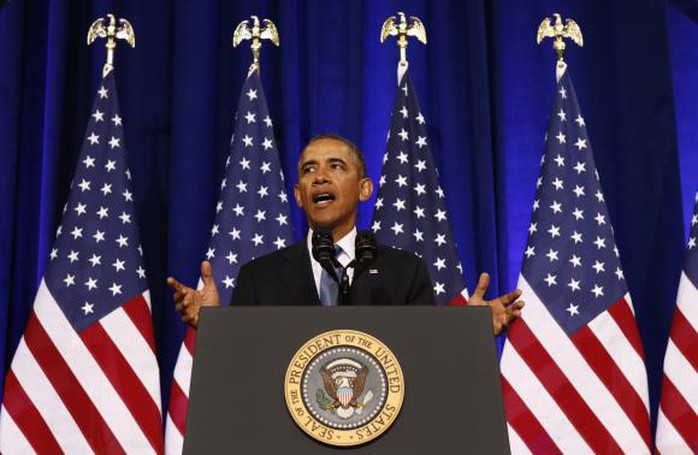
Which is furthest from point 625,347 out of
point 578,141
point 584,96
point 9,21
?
point 9,21

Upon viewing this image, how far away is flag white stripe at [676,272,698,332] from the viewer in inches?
148

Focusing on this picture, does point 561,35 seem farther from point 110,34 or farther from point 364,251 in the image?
point 364,251

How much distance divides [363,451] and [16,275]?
136 inches

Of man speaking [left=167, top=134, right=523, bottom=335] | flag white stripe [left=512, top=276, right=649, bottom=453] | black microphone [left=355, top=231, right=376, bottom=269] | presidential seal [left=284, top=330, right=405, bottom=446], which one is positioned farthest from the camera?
flag white stripe [left=512, top=276, right=649, bottom=453]

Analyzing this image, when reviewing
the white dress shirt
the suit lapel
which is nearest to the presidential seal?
the suit lapel

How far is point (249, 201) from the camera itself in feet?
13.5

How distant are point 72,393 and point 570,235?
239 centimetres

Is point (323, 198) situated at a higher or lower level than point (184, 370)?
higher

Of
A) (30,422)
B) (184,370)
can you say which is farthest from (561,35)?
(30,422)

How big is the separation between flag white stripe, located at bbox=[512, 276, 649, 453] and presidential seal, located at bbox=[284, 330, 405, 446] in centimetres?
235

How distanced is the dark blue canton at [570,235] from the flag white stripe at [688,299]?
0.25m

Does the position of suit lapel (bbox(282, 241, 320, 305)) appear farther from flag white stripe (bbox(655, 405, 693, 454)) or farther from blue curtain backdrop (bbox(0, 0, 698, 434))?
flag white stripe (bbox(655, 405, 693, 454))

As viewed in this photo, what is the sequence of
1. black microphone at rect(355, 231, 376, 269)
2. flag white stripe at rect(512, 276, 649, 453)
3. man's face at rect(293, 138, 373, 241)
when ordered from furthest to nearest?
flag white stripe at rect(512, 276, 649, 453) → man's face at rect(293, 138, 373, 241) → black microphone at rect(355, 231, 376, 269)

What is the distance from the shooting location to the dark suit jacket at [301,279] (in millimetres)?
2561
